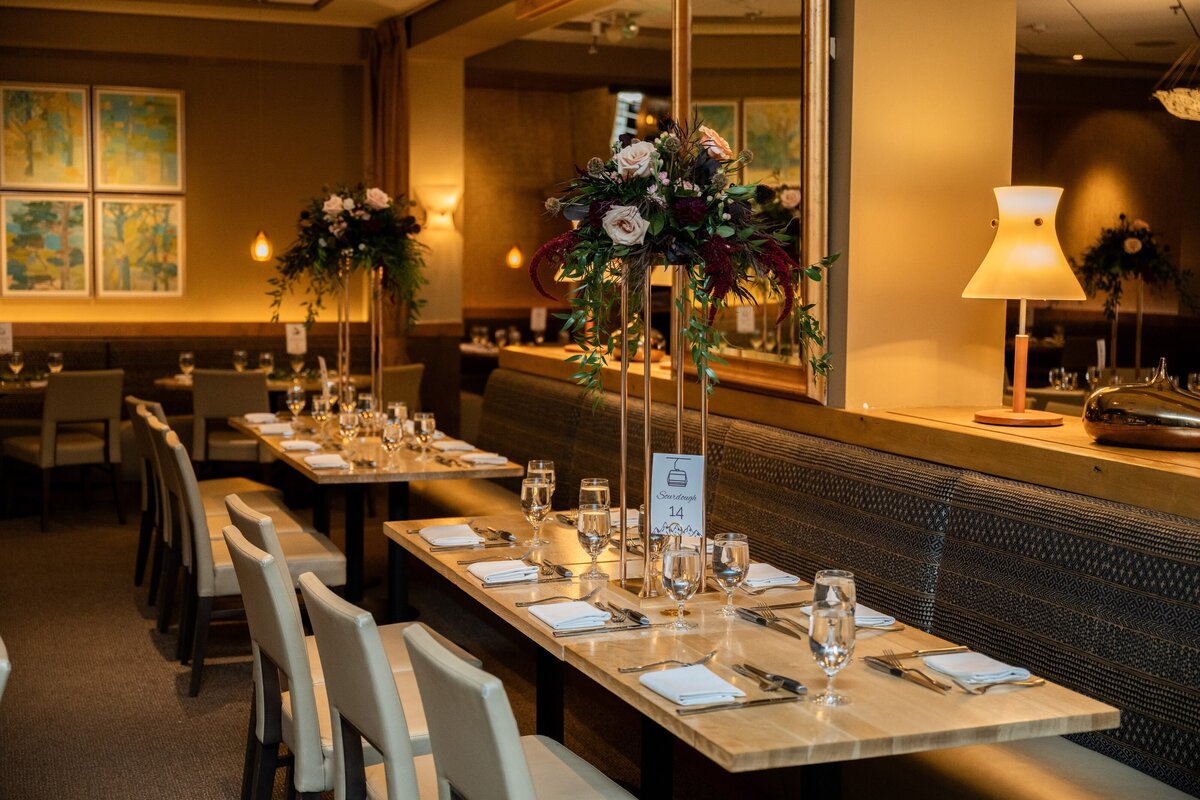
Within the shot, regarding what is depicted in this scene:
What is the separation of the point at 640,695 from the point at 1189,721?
134cm

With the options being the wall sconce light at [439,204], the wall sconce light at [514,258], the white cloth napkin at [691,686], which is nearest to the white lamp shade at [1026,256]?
the white cloth napkin at [691,686]

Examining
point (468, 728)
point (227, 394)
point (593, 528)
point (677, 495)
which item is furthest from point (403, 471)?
point (227, 394)

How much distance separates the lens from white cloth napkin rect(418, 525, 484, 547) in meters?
3.77

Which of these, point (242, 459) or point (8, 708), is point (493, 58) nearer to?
point (242, 459)

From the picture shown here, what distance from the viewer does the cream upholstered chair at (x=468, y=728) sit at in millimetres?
2154

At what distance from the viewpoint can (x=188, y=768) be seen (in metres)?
4.23

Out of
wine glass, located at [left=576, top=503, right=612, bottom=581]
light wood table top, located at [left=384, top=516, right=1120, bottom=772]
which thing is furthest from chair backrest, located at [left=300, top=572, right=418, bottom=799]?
wine glass, located at [left=576, top=503, right=612, bottom=581]

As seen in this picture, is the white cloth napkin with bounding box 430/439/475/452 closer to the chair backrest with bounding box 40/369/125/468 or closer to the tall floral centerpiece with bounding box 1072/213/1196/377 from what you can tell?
the chair backrest with bounding box 40/369/125/468

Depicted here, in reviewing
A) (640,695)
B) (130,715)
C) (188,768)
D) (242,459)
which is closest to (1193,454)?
(640,695)

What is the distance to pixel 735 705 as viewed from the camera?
239cm

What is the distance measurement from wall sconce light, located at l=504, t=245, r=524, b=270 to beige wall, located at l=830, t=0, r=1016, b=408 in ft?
23.3

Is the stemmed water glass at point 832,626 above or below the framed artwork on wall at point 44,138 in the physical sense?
below

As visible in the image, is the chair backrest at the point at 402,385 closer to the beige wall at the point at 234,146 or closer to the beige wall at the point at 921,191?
the beige wall at the point at 234,146

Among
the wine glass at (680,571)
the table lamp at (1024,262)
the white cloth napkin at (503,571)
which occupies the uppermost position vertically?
the table lamp at (1024,262)
